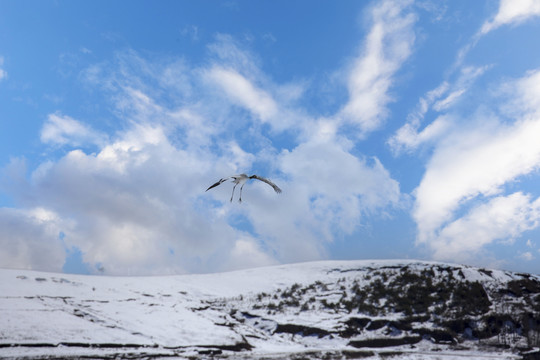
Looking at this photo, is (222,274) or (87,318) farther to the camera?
(222,274)

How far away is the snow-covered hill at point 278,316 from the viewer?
17.9 meters

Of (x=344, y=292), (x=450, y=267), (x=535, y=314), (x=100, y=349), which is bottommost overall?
(x=100, y=349)

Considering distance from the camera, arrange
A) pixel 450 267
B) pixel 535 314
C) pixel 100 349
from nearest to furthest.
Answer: pixel 100 349
pixel 535 314
pixel 450 267

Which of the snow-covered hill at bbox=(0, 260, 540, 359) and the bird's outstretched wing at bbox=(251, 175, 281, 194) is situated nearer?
the bird's outstretched wing at bbox=(251, 175, 281, 194)

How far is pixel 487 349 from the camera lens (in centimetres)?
2080

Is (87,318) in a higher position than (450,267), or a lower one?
lower

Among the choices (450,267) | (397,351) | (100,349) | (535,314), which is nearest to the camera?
(100,349)

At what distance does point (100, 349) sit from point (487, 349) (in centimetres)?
1995

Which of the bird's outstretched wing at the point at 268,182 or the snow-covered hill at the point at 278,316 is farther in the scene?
the snow-covered hill at the point at 278,316

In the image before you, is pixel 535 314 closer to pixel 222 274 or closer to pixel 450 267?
pixel 450 267

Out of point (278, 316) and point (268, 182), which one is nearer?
point (268, 182)

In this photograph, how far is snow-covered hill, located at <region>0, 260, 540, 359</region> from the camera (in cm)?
1786

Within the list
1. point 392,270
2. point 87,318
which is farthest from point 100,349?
point 392,270

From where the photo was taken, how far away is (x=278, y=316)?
25109 mm
